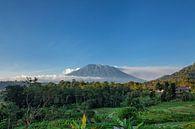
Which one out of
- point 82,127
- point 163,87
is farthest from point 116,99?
point 82,127

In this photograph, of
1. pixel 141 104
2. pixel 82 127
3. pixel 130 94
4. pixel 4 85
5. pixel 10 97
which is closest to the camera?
pixel 82 127

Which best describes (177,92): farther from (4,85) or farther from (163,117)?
(4,85)

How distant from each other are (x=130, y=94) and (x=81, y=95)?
327 inches

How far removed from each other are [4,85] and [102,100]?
1578 cm

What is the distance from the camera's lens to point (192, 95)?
60688 mm

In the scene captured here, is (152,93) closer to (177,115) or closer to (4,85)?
(177,115)

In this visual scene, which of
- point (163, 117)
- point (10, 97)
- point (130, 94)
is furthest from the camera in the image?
point (130, 94)

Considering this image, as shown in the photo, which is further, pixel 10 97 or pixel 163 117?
pixel 10 97

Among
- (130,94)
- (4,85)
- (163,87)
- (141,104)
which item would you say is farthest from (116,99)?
(4,85)

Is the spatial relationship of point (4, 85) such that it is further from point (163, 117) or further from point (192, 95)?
point (192, 95)

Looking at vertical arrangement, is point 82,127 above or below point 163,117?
above

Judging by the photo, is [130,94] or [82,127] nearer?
[82,127]

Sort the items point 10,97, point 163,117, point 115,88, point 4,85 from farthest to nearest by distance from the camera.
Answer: point 115,88 → point 4,85 → point 10,97 → point 163,117

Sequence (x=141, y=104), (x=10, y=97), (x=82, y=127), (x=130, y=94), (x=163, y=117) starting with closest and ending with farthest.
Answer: (x=82, y=127)
(x=163, y=117)
(x=10, y=97)
(x=141, y=104)
(x=130, y=94)
